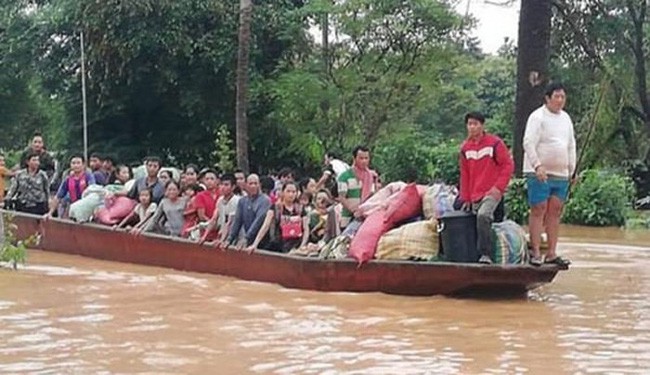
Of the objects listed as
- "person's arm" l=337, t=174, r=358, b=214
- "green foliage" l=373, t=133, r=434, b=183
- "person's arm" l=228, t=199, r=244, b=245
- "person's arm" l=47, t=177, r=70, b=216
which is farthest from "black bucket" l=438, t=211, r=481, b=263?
"green foliage" l=373, t=133, r=434, b=183

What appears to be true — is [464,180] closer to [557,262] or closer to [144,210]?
[557,262]

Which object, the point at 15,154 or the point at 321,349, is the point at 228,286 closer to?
the point at 321,349

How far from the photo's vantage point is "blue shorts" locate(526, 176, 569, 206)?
980 centimetres

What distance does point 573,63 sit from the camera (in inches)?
974

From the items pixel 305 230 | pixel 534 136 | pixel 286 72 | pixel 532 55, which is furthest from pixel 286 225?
pixel 286 72

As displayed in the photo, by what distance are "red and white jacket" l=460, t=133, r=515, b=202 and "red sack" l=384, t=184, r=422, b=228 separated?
0.62m

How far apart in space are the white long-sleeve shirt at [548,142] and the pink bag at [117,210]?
586 cm

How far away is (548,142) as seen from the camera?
31.8 feet

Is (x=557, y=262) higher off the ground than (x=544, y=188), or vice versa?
(x=544, y=188)

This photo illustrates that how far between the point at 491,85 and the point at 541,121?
1631 inches

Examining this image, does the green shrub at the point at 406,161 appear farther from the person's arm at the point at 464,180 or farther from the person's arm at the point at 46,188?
the person's arm at the point at 464,180

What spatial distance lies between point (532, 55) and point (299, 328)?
33.3 feet

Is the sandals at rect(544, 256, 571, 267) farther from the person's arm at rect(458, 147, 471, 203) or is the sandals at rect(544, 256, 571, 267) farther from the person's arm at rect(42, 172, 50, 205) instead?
the person's arm at rect(42, 172, 50, 205)

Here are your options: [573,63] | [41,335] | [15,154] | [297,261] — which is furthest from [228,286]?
[15,154]
